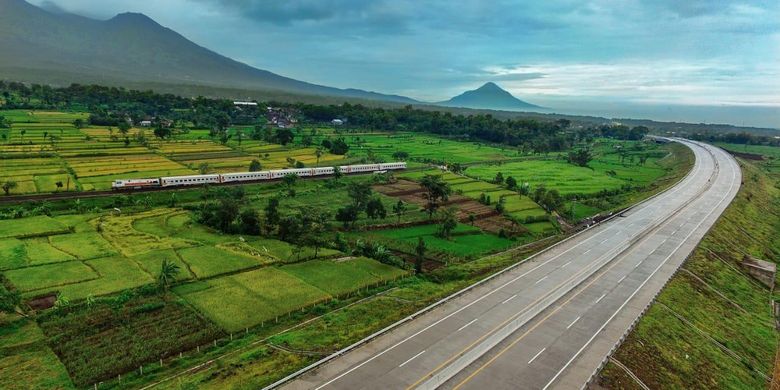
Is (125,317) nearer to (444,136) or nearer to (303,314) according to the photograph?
(303,314)

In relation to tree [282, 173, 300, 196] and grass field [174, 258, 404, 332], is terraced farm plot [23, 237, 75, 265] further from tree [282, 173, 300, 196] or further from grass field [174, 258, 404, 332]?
tree [282, 173, 300, 196]

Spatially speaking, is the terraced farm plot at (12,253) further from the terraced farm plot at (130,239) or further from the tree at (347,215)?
the tree at (347,215)

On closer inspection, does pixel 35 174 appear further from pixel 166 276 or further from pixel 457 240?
pixel 457 240

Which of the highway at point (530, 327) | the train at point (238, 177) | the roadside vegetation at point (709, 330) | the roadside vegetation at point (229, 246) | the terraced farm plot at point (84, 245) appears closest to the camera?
the highway at point (530, 327)

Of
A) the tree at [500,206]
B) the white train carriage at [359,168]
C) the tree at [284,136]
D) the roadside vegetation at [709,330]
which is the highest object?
the tree at [284,136]

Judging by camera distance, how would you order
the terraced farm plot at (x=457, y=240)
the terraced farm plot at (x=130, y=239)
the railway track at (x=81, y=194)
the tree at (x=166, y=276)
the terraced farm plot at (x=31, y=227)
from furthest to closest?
the railway track at (x=81, y=194) → the terraced farm plot at (x=457, y=240) → the terraced farm plot at (x=31, y=227) → the terraced farm plot at (x=130, y=239) → the tree at (x=166, y=276)

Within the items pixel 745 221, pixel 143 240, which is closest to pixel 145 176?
pixel 143 240

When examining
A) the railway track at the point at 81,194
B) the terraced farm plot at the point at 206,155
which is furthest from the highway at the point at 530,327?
the terraced farm plot at the point at 206,155
